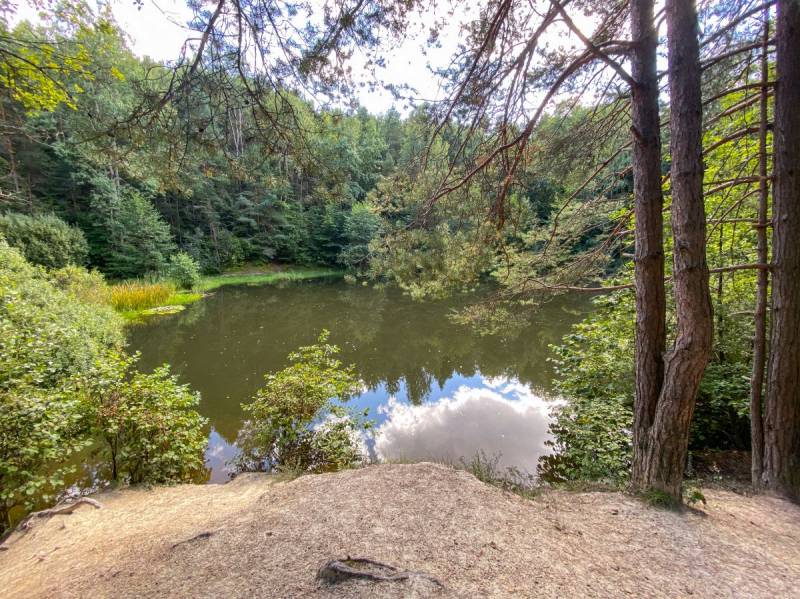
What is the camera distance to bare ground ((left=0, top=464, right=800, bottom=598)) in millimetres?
1607

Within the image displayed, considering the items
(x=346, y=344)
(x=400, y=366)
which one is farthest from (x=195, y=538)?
(x=346, y=344)

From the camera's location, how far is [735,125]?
357 centimetres

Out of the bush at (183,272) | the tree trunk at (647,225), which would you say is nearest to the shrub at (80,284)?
the bush at (183,272)

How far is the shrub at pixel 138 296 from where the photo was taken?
12250 mm

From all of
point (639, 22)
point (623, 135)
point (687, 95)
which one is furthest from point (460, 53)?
point (623, 135)

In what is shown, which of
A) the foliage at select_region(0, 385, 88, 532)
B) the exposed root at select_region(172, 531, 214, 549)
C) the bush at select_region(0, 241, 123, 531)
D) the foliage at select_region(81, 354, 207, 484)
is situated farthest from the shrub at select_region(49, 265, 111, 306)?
the exposed root at select_region(172, 531, 214, 549)

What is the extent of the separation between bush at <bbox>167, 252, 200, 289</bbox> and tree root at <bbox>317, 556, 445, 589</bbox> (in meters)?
18.7

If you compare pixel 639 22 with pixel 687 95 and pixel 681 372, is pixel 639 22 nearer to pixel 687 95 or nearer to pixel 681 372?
pixel 687 95

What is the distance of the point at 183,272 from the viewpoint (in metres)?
17.4

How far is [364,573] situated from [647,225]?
267 cm

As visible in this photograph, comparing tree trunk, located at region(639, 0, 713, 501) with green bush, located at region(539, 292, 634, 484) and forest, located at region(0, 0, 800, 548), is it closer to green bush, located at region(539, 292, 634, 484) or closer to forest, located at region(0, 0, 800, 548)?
forest, located at region(0, 0, 800, 548)

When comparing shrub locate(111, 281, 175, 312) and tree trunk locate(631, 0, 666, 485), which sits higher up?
tree trunk locate(631, 0, 666, 485)

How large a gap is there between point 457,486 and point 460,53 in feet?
10.8

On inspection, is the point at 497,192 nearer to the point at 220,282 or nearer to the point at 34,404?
the point at 34,404
